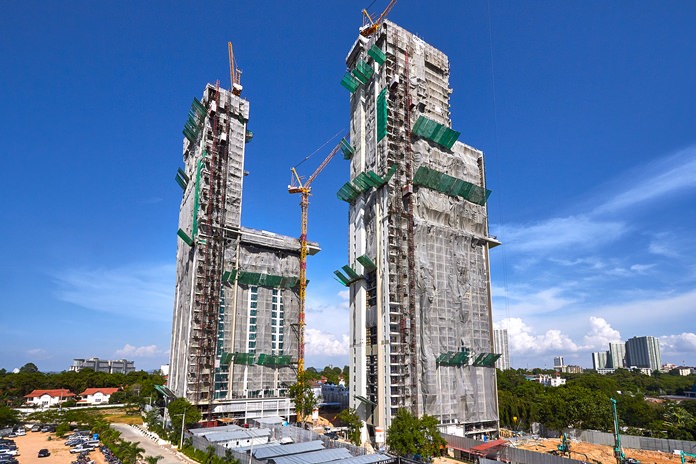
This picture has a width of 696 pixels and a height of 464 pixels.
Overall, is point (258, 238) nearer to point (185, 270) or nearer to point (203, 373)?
point (185, 270)

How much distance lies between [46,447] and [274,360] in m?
47.9

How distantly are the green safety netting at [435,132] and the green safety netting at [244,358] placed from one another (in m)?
63.8

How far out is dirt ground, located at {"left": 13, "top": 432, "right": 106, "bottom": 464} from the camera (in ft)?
238

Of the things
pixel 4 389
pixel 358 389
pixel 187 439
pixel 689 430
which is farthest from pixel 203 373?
pixel 4 389

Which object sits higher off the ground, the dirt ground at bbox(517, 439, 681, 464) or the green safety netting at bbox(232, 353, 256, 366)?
the green safety netting at bbox(232, 353, 256, 366)

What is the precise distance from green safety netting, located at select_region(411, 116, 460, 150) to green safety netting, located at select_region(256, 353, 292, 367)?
6306cm

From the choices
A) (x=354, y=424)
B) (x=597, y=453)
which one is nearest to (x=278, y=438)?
(x=354, y=424)

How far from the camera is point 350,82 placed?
102m

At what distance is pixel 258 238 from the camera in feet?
392

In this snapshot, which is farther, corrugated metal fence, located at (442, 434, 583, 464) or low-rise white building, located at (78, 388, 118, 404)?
low-rise white building, located at (78, 388, 118, 404)

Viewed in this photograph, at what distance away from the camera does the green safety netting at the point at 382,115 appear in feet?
299

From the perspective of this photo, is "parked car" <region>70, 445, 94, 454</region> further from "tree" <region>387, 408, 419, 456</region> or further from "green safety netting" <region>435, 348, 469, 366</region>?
"green safety netting" <region>435, 348, 469, 366</region>

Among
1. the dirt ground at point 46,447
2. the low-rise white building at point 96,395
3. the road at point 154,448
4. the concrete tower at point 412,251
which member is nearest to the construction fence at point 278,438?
the road at point 154,448

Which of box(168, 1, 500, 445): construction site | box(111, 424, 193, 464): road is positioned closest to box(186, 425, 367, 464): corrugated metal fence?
box(111, 424, 193, 464): road
